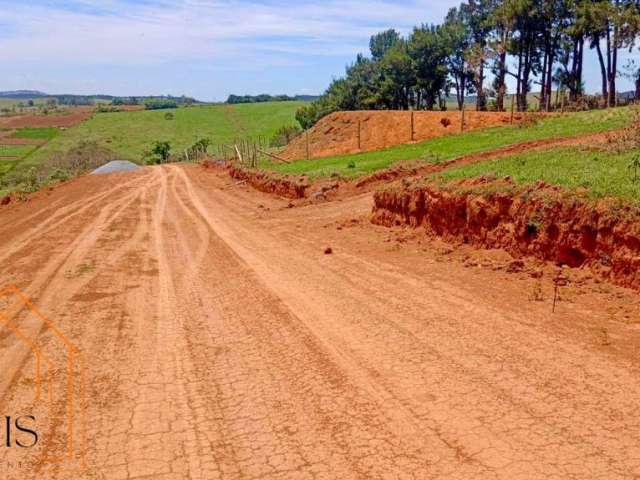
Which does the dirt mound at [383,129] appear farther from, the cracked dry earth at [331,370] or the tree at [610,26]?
the cracked dry earth at [331,370]

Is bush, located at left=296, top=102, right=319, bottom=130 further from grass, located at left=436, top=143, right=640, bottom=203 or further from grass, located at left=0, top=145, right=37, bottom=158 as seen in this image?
grass, located at left=436, top=143, right=640, bottom=203

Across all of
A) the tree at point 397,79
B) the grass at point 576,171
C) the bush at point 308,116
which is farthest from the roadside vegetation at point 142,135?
the grass at point 576,171

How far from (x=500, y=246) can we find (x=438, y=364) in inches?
183

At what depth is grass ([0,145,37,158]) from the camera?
90.8 meters

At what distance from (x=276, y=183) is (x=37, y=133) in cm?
10677

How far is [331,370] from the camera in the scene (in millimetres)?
6160

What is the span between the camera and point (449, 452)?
455 centimetres

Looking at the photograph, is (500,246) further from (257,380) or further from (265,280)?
(257,380)

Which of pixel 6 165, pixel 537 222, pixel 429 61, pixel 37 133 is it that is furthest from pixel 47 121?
pixel 537 222

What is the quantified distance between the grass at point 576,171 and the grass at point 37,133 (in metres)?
112

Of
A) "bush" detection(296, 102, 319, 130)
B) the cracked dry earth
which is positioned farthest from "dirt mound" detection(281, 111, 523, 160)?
the cracked dry earth

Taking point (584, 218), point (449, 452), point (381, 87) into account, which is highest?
point (381, 87)

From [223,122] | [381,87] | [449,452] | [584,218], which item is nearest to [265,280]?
[584,218]

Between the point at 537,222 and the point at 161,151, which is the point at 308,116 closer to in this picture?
the point at 161,151
